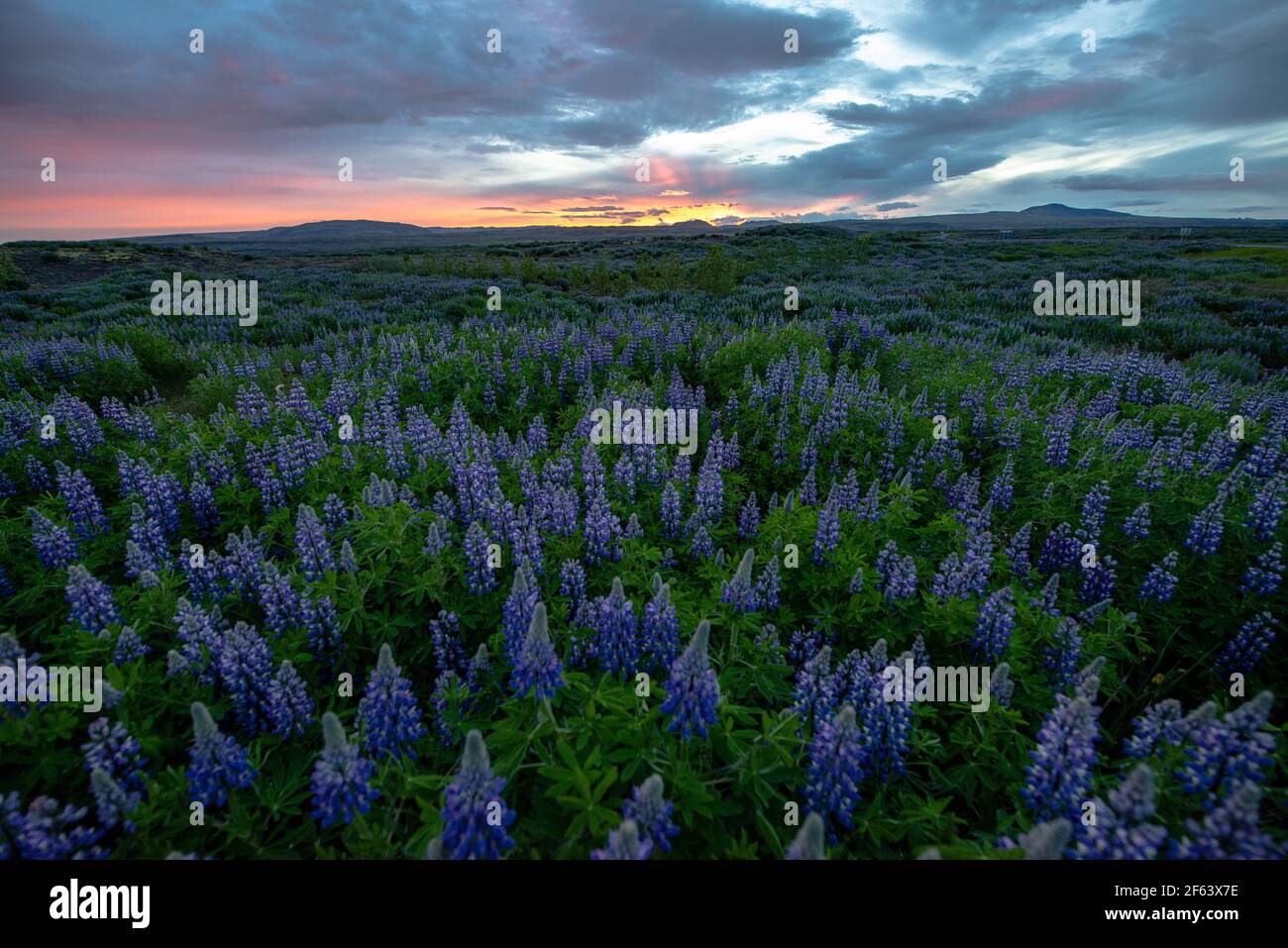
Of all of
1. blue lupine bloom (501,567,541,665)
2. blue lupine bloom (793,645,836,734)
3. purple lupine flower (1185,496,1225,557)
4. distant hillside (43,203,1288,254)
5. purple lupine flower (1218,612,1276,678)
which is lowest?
purple lupine flower (1218,612,1276,678)

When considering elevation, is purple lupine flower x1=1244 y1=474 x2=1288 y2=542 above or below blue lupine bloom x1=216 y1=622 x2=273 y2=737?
above

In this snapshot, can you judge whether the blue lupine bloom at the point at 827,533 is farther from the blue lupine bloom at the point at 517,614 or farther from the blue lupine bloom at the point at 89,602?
the blue lupine bloom at the point at 89,602


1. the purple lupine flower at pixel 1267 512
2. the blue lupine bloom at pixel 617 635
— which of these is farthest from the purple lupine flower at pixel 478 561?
the purple lupine flower at pixel 1267 512

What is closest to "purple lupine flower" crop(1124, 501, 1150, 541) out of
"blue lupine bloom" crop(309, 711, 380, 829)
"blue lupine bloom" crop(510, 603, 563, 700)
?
"blue lupine bloom" crop(510, 603, 563, 700)

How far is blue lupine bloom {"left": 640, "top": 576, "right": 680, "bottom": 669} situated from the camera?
136 inches

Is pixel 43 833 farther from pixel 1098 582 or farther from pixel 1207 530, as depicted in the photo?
pixel 1207 530

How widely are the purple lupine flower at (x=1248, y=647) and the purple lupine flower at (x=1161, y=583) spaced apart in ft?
1.52

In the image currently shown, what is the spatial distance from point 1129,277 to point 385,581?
119ft

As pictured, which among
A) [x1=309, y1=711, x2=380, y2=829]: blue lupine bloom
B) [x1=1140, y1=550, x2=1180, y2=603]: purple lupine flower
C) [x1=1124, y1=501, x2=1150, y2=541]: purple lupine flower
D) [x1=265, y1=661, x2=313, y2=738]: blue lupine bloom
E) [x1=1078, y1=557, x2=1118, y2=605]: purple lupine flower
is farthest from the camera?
[x1=1124, y1=501, x2=1150, y2=541]: purple lupine flower

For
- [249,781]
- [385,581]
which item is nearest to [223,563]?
[385,581]

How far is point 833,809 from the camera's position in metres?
2.65

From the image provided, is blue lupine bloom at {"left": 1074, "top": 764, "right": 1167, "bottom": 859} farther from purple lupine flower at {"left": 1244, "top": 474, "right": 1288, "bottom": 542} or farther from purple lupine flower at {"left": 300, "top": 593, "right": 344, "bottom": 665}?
purple lupine flower at {"left": 1244, "top": 474, "right": 1288, "bottom": 542}

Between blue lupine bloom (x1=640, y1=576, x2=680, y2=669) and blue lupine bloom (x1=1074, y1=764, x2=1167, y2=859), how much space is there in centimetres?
202

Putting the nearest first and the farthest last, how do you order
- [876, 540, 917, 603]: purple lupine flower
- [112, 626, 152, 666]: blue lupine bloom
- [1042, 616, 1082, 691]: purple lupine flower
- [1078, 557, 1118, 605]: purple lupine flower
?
[112, 626, 152, 666]: blue lupine bloom → [1042, 616, 1082, 691]: purple lupine flower → [876, 540, 917, 603]: purple lupine flower → [1078, 557, 1118, 605]: purple lupine flower
